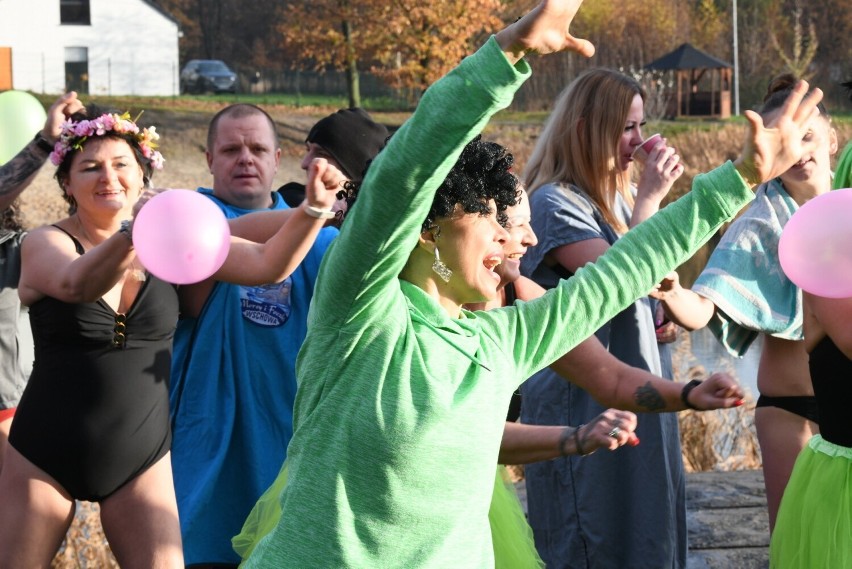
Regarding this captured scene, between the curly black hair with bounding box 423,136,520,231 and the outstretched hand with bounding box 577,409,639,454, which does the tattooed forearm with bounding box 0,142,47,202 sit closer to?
the curly black hair with bounding box 423,136,520,231

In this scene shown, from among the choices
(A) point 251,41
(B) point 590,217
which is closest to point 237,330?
(B) point 590,217

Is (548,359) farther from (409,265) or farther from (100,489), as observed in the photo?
(100,489)

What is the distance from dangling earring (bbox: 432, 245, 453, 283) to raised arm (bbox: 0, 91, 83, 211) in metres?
1.73

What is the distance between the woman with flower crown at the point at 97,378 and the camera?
11.6 feet

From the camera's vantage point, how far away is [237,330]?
4.04 metres

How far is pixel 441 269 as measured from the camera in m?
2.56

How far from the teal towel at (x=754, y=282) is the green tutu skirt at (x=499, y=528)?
1095 millimetres

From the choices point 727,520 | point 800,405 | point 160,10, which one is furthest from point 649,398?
point 160,10

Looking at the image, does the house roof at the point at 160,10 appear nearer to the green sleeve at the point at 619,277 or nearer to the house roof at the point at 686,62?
the house roof at the point at 686,62

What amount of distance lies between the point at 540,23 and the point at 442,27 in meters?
30.7

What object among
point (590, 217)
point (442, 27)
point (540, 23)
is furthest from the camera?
point (442, 27)

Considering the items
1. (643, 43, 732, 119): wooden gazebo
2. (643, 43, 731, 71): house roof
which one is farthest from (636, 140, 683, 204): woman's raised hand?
(643, 43, 731, 71): house roof

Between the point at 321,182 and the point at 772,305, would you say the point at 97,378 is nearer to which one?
the point at 321,182

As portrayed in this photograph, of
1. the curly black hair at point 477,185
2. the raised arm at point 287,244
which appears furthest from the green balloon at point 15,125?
the curly black hair at point 477,185
